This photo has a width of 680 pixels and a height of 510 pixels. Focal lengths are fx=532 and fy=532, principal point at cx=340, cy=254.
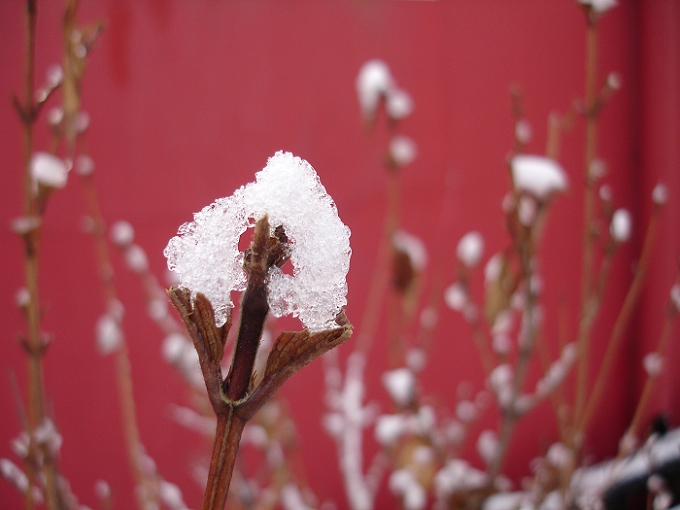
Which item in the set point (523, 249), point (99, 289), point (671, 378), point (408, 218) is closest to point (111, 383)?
point (99, 289)

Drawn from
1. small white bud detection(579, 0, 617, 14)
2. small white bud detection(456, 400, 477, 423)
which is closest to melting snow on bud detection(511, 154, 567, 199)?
small white bud detection(579, 0, 617, 14)

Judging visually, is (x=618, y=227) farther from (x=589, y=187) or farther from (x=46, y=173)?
(x=46, y=173)

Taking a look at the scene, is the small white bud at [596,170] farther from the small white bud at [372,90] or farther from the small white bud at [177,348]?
the small white bud at [177,348]

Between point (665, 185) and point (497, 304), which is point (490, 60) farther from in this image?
point (497, 304)

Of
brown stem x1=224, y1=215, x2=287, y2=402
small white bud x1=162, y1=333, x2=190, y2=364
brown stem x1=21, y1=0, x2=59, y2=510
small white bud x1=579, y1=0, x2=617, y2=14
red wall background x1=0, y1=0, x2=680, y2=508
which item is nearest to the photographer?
brown stem x1=224, y1=215, x2=287, y2=402

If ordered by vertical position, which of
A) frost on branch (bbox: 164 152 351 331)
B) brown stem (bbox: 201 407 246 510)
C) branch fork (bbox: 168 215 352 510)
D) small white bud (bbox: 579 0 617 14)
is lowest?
brown stem (bbox: 201 407 246 510)

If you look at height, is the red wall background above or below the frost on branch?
above

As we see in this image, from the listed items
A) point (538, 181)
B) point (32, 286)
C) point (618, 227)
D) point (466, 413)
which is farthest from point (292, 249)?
point (466, 413)

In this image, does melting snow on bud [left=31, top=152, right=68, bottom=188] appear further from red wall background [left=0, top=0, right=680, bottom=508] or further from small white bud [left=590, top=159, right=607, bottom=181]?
red wall background [left=0, top=0, right=680, bottom=508]

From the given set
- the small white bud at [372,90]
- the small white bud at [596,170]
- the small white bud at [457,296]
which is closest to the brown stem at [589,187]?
the small white bud at [596,170]
